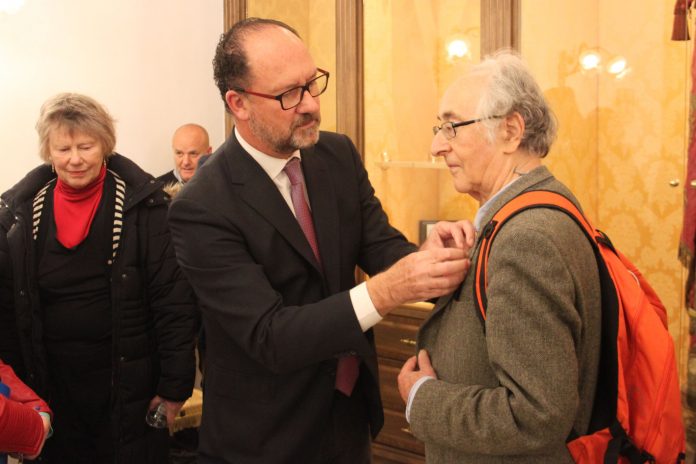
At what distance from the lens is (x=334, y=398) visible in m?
1.75

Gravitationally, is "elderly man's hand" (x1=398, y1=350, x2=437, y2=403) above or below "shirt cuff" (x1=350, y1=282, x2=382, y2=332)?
below

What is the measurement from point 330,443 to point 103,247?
3.93 ft

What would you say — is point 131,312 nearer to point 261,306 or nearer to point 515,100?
point 261,306

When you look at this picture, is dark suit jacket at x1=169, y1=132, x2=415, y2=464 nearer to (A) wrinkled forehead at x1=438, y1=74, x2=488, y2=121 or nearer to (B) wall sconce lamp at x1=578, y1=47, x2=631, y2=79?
(A) wrinkled forehead at x1=438, y1=74, x2=488, y2=121

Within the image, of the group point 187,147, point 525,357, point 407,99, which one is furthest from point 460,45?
point 525,357

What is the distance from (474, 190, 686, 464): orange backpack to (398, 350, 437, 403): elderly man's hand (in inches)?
7.4

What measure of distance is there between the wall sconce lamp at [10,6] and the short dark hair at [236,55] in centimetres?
225

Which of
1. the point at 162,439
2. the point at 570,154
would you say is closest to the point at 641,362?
the point at 162,439

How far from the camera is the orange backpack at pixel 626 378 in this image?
4.13 feet

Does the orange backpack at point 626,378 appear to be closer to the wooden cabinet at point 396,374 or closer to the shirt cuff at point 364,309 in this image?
the shirt cuff at point 364,309

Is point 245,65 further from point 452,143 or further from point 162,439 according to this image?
point 162,439

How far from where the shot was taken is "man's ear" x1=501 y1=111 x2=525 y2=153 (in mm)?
1444

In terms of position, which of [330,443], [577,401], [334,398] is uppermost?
[577,401]

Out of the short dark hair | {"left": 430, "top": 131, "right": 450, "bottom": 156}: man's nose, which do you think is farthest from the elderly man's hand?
the short dark hair
